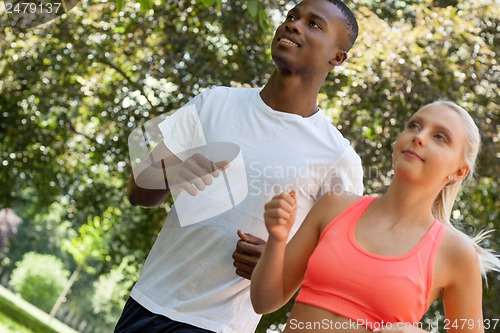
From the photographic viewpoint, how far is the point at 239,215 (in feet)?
9.80

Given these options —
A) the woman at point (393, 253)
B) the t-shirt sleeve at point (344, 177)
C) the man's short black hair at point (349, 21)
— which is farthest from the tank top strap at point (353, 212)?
the man's short black hair at point (349, 21)

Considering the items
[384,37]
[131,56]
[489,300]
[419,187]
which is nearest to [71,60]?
[131,56]

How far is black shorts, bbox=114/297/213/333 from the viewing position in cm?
293

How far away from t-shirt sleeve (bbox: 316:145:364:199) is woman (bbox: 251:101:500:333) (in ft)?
1.32

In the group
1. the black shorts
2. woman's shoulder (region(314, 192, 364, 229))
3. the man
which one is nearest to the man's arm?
the man

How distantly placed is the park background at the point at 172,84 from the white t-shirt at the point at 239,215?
11.2 ft

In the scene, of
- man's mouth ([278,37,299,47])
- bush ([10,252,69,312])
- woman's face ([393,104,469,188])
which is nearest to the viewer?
woman's face ([393,104,469,188])

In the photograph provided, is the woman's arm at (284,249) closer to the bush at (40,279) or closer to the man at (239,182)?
the man at (239,182)

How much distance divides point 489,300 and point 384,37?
8.14ft

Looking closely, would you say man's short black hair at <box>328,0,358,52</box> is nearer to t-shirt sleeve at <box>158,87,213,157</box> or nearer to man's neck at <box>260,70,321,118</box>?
man's neck at <box>260,70,321,118</box>

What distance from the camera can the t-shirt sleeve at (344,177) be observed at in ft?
9.79

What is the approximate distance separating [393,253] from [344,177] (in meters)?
0.68

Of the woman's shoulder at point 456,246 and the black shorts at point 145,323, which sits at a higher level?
the woman's shoulder at point 456,246

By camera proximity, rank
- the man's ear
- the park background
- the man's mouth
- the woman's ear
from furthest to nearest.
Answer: the park background < the man's ear < the man's mouth < the woman's ear
